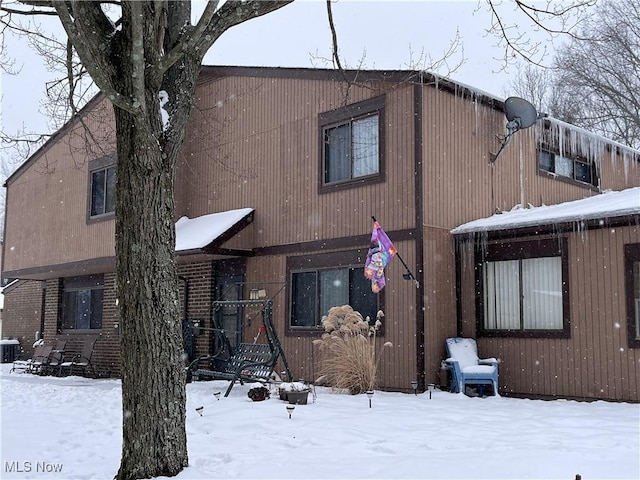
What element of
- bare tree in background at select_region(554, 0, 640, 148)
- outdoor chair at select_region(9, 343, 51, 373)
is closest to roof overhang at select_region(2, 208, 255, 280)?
outdoor chair at select_region(9, 343, 51, 373)

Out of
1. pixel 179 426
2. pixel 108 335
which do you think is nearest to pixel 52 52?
pixel 179 426

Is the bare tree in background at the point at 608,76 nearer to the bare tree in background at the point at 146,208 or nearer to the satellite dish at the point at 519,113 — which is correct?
the satellite dish at the point at 519,113

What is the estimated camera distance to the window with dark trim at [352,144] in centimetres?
1098

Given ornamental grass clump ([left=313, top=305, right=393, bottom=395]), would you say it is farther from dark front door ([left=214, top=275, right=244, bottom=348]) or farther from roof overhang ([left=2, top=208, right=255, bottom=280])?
dark front door ([left=214, top=275, right=244, bottom=348])

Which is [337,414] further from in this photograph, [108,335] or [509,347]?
[108,335]

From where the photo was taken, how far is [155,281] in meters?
5.02

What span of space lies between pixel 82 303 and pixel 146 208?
1334 cm

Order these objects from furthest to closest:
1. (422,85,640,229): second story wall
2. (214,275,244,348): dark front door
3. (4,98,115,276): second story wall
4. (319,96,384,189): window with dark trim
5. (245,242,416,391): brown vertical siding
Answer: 1. (4,98,115,276): second story wall
2. (214,275,244,348): dark front door
3. (319,96,384,189): window with dark trim
4. (422,85,640,229): second story wall
5. (245,242,416,391): brown vertical siding

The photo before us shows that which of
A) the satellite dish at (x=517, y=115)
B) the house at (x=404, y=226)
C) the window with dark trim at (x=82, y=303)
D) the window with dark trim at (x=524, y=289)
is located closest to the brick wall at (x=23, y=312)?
the window with dark trim at (x=82, y=303)

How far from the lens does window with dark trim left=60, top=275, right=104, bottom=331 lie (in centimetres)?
1672

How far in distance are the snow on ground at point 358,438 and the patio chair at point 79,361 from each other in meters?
6.33

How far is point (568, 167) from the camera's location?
1403cm

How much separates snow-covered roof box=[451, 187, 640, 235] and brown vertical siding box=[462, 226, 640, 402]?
35cm

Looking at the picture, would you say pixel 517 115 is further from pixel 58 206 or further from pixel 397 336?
pixel 58 206
